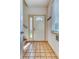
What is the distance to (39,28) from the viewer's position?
8648 millimetres

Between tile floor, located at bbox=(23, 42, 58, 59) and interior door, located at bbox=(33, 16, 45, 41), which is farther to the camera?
interior door, located at bbox=(33, 16, 45, 41)

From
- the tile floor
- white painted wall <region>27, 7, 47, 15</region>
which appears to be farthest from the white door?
the tile floor

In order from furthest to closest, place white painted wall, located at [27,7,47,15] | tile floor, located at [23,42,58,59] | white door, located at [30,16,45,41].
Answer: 1. white door, located at [30,16,45,41]
2. white painted wall, located at [27,7,47,15]
3. tile floor, located at [23,42,58,59]

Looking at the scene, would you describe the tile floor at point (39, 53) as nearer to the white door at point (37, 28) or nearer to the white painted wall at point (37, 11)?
the white door at point (37, 28)

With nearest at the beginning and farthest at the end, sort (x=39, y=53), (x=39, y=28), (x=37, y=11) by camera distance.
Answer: (x=39, y=53) → (x=37, y=11) → (x=39, y=28)

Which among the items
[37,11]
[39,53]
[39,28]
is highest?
[37,11]

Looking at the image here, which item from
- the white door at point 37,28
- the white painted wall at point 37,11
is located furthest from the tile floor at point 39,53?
the white painted wall at point 37,11

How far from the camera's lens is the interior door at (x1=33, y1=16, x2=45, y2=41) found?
859 centimetres

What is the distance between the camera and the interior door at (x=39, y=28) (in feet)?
28.2

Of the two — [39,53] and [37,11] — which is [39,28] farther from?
[39,53]

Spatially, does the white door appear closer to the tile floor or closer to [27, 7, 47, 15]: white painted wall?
[27, 7, 47, 15]: white painted wall

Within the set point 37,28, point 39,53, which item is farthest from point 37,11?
point 39,53

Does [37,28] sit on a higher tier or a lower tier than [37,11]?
lower
